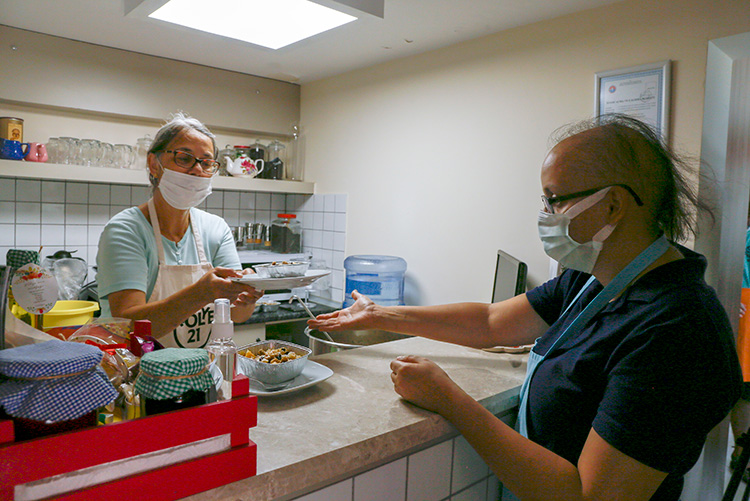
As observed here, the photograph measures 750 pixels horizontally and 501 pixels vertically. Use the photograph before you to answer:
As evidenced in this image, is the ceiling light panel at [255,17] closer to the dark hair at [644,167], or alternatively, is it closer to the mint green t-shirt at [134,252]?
the mint green t-shirt at [134,252]

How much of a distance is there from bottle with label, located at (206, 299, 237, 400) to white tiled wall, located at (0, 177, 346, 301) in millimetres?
2342

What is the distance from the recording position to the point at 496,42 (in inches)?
92.2

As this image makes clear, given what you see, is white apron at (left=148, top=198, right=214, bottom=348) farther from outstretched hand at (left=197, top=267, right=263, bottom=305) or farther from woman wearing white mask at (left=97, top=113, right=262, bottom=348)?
outstretched hand at (left=197, top=267, right=263, bottom=305)

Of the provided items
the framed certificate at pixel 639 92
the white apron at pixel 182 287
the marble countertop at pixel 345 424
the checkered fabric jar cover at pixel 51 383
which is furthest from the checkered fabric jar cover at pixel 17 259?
the framed certificate at pixel 639 92

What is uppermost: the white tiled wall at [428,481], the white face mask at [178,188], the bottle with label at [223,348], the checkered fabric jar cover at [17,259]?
the white face mask at [178,188]

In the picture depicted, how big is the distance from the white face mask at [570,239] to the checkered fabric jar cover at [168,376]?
2.34 feet

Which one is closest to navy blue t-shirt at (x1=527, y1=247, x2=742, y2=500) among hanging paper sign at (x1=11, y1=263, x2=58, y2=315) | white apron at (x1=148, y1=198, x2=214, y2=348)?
hanging paper sign at (x1=11, y1=263, x2=58, y2=315)

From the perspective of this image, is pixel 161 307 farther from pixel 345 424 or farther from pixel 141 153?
pixel 141 153

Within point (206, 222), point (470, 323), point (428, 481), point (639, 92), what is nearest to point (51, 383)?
point (428, 481)

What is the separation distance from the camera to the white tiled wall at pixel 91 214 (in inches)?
105

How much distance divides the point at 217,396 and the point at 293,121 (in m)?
3.06

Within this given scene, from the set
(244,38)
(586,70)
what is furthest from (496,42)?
(244,38)

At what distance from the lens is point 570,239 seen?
1.00 meters

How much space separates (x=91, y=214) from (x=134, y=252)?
1588mm
